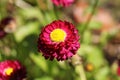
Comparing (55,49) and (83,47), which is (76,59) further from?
(83,47)

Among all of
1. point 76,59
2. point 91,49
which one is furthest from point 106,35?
point 76,59

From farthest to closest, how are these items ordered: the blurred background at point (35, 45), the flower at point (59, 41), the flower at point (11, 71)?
the blurred background at point (35, 45)
the flower at point (11, 71)
the flower at point (59, 41)

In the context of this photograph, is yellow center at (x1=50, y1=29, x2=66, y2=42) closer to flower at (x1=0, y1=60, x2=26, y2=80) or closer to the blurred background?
flower at (x1=0, y1=60, x2=26, y2=80)

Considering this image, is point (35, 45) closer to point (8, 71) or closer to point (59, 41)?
point (8, 71)

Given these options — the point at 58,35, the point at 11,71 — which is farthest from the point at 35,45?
the point at 58,35

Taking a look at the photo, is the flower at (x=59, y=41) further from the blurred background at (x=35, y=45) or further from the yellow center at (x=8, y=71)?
the blurred background at (x=35, y=45)

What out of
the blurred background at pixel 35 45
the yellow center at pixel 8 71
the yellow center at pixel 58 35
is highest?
the blurred background at pixel 35 45

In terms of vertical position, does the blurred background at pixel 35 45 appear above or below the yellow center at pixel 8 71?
above

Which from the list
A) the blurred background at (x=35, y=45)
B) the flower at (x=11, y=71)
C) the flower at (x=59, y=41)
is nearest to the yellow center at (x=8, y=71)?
the flower at (x=11, y=71)
